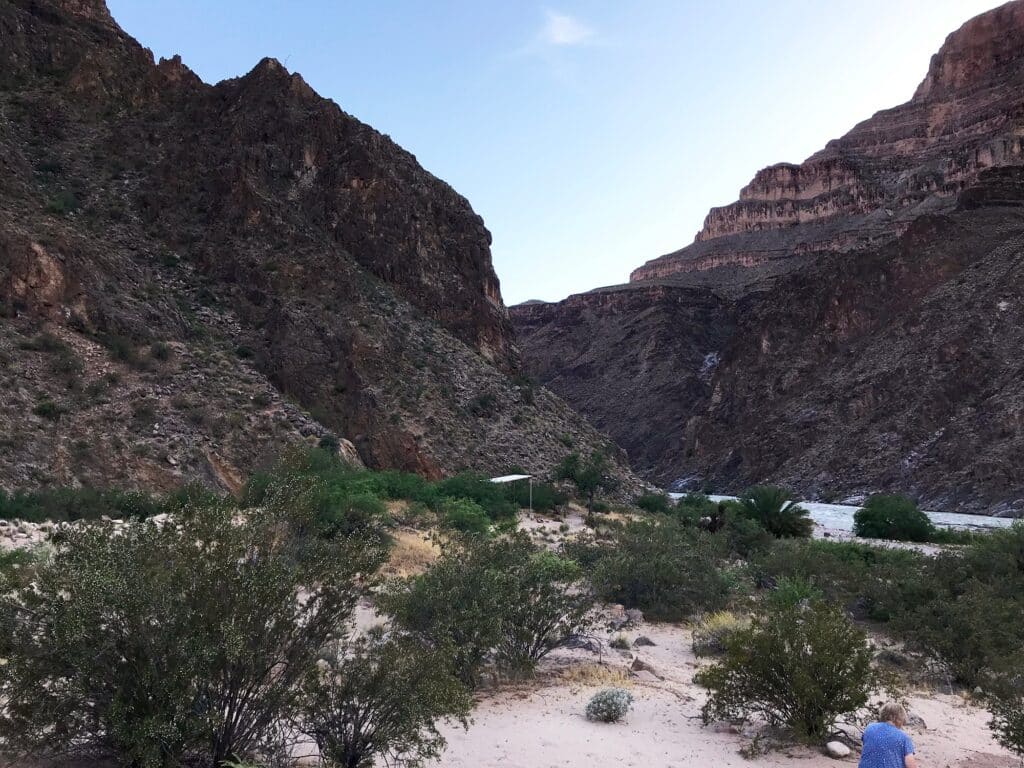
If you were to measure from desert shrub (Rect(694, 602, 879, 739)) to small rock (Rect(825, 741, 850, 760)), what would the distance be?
0.17 metres

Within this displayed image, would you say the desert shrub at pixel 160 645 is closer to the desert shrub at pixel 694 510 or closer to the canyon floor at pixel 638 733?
the canyon floor at pixel 638 733

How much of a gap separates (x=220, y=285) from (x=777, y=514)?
84.8ft

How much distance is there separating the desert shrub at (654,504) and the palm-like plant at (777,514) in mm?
6035

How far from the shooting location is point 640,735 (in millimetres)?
6879

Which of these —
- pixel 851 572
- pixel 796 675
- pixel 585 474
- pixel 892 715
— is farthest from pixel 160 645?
pixel 585 474

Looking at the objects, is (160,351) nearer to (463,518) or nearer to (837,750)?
(463,518)

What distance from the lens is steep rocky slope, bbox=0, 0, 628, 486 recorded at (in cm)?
2288

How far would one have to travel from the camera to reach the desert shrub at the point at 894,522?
30.0m

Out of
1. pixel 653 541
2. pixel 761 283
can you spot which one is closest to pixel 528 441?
pixel 653 541

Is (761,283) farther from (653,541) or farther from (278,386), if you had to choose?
(653,541)

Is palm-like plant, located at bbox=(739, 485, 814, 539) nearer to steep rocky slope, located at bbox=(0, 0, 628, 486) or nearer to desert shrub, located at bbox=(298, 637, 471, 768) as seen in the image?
Result: steep rocky slope, located at bbox=(0, 0, 628, 486)

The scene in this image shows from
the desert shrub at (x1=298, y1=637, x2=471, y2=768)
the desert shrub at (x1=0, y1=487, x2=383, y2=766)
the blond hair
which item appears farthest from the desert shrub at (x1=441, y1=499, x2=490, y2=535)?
the desert shrub at (x1=0, y1=487, x2=383, y2=766)

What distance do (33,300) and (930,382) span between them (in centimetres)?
5743

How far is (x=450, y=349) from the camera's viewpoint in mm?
39250
